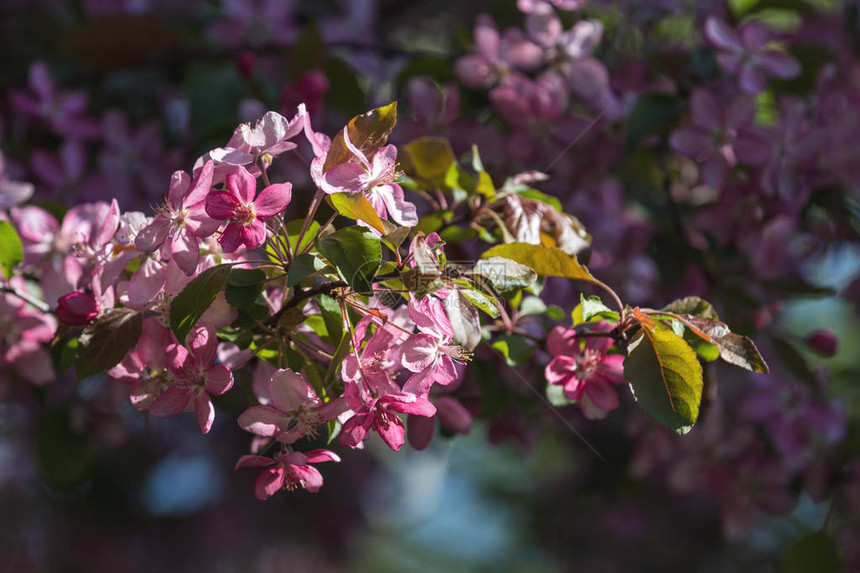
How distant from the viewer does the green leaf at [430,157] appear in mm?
723

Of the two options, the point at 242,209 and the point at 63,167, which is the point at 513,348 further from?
the point at 63,167

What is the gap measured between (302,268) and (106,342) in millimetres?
184

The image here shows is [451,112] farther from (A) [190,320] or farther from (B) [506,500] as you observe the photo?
(B) [506,500]

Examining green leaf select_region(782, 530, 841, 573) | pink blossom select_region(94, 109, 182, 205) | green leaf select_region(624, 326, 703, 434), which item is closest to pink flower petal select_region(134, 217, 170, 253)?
green leaf select_region(624, 326, 703, 434)

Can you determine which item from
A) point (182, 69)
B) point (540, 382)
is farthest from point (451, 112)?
point (182, 69)

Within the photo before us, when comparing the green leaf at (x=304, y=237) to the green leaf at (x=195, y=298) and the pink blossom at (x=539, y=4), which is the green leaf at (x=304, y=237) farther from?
the pink blossom at (x=539, y=4)

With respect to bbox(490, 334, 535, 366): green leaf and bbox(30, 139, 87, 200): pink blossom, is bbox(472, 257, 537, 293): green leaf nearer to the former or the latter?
bbox(490, 334, 535, 366): green leaf

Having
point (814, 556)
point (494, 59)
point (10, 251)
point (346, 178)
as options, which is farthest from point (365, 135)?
point (814, 556)

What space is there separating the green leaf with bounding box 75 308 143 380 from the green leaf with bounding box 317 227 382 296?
18 cm

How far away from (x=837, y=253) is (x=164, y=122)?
988 mm

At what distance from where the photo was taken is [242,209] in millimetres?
493

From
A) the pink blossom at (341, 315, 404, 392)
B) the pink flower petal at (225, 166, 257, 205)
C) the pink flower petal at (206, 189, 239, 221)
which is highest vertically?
the pink flower petal at (225, 166, 257, 205)

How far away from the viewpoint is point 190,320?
512 mm

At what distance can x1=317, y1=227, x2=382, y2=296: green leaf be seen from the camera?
1.57 ft
